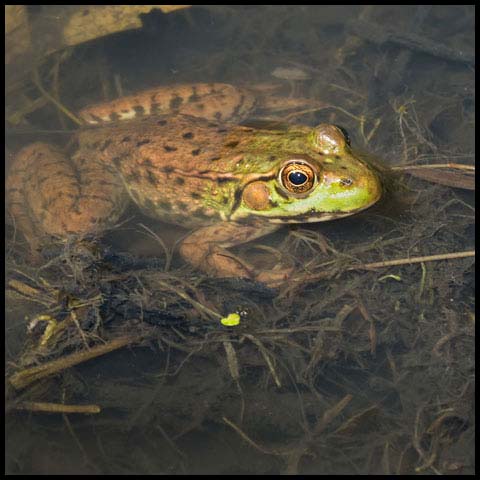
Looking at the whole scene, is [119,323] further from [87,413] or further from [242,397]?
[242,397]

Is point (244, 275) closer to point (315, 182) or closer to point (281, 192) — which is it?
point (281, 192)

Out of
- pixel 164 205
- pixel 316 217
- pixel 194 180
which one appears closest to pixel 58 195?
pixel 164 205

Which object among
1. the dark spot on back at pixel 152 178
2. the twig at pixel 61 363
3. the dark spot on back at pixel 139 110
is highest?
the dark spot on back at pixel 139 110

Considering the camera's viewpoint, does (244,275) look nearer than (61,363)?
No

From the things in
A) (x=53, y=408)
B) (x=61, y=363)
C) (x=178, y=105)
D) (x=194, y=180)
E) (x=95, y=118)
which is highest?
(x=95, y=118)

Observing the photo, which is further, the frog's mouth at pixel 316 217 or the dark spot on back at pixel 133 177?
the dark spot on back at pixel 133 177

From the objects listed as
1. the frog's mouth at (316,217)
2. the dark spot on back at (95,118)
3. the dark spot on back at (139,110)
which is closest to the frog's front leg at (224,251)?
the frog's mouth at (316,217)

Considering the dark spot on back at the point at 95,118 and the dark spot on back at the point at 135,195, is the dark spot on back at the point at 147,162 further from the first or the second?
the dark spot on back at the point at 95,118

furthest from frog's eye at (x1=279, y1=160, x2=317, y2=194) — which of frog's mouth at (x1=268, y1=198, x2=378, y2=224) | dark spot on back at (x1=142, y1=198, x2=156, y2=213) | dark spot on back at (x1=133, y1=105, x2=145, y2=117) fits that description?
dark spot on back at (x1=133, y1=105, x2=145, y2=117)

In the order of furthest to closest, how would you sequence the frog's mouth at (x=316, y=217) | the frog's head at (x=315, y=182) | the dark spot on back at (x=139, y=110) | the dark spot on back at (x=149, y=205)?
the dark spot on back at (x=139, y=110) → the dark spot on back at (x=149, y=205) → the frog's mouth at (x=316, y=217) → the frog's head at (x=315, y=182)
